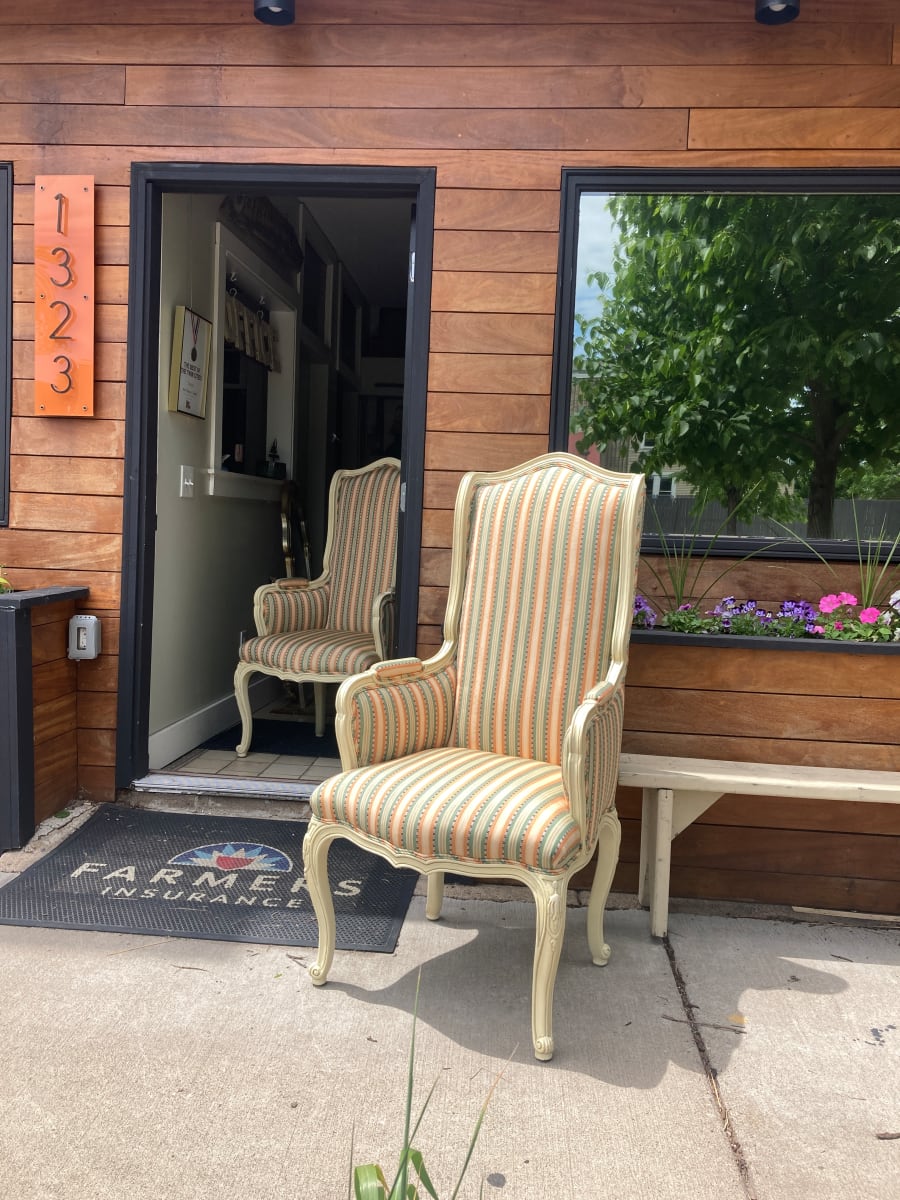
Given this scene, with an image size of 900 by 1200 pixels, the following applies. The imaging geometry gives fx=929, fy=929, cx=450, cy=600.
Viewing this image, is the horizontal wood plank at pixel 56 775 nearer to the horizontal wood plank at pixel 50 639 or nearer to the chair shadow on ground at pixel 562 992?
the horizontal wood plank at pixel 50 639

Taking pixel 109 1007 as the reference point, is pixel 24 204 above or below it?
above

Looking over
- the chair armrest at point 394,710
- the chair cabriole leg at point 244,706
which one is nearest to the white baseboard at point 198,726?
the chair cabriole leg at point 244,706

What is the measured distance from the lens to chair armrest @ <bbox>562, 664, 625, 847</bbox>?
1954 mm

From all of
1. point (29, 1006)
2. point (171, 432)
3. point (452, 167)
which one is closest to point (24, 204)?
point (171, 432)

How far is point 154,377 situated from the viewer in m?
3.15

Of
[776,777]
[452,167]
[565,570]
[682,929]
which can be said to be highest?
[452,167]

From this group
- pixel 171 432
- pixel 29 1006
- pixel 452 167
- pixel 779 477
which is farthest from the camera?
pixel 171 432

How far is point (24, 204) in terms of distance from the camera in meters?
3.06

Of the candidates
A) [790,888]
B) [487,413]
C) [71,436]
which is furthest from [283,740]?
[790,888]

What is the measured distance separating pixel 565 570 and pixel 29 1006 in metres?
1.62

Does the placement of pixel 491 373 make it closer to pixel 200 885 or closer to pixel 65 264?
pixel 65 264

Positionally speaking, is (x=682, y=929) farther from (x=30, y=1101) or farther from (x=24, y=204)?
(x=24, y=204)

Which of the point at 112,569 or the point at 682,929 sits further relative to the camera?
the point at 112,569

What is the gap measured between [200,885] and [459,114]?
2.45 metres
